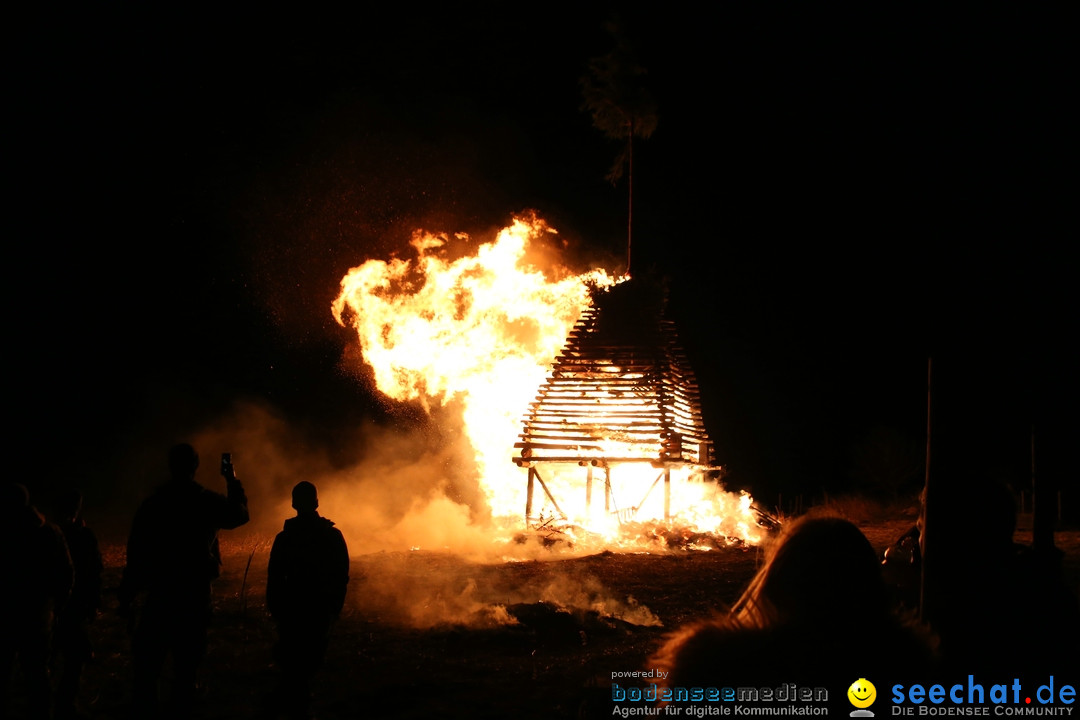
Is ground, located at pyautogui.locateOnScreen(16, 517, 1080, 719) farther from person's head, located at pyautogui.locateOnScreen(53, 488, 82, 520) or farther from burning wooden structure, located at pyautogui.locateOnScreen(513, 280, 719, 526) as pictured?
burning wooden structure, located at pyautogui.locateOnScreen(513, 280, 719, 526)

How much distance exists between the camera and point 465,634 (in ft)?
28.6

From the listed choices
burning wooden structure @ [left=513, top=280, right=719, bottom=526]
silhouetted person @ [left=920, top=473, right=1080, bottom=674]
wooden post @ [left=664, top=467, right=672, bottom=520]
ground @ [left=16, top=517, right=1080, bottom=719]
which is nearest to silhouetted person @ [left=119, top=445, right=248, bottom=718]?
ground @ [left=16, top=517, right=1080, bottom=719]

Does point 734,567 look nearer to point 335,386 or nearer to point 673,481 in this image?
point 673,481

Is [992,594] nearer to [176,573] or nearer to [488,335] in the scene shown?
[176,573]

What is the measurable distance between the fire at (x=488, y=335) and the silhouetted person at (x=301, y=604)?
12.5 meters

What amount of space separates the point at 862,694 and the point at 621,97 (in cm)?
1678

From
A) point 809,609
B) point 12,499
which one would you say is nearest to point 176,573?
point 12,499

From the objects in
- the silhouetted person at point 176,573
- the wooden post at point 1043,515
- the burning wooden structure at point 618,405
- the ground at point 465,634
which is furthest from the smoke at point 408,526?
the wooden post at point 1043,515

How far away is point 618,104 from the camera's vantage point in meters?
17.8

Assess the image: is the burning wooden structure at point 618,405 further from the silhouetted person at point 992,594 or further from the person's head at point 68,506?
the silhouetted person at point 992,594

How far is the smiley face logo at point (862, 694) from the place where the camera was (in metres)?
2.42

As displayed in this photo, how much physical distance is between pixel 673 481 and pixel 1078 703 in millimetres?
14606

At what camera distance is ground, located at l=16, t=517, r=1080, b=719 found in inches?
263

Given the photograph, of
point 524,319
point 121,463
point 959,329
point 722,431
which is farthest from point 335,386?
point 959,329
